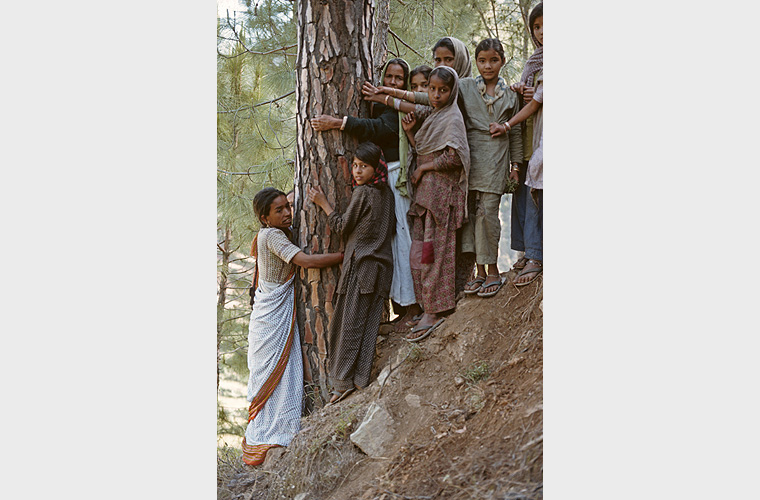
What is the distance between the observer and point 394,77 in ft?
11.7

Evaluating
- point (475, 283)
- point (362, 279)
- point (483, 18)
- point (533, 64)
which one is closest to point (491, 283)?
point (475, 283)

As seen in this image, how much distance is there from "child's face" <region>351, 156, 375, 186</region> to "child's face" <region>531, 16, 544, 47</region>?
101 centimetres

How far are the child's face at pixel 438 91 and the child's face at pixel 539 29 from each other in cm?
47

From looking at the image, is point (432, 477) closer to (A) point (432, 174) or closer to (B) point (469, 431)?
(B) point (469, 431)

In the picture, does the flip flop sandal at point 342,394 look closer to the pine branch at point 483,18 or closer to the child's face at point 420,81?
the child's face at point 420,81

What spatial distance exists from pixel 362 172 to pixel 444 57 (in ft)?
2.33

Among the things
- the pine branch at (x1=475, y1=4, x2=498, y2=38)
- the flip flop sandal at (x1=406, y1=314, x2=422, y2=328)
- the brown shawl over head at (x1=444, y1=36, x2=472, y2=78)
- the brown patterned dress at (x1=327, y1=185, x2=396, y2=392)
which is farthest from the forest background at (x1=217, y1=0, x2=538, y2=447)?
the flip flop sandal at (x1=406, y1=314, x2=422, y2=328)

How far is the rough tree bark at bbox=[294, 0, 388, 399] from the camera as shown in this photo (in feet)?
11.6

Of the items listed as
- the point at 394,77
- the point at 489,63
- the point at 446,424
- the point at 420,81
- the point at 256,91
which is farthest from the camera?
the point at 256,91

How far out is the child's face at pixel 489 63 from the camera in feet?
10.5

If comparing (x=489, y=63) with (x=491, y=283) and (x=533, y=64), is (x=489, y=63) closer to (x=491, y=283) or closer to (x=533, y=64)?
(x=533, y=64)

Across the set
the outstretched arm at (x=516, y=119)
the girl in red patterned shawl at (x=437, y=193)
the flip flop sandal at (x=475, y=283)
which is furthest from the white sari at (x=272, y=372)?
the outstretched arm at (x=516, y=119)

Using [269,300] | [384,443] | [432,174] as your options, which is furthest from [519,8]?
[384,443]

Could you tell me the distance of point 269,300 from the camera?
360 centimetres
